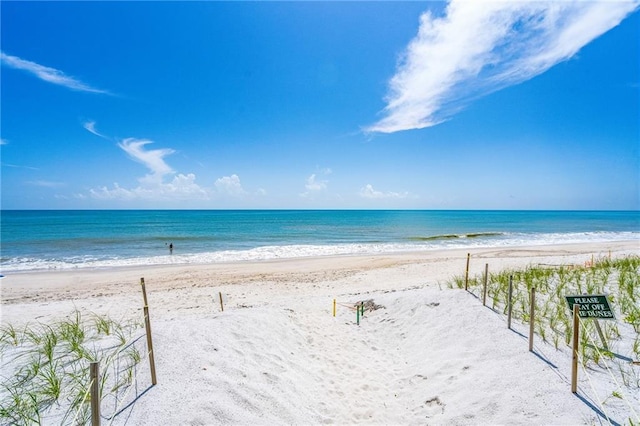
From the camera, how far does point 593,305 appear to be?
420 centimetres

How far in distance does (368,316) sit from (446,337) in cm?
284

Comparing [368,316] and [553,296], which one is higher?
[553,296]

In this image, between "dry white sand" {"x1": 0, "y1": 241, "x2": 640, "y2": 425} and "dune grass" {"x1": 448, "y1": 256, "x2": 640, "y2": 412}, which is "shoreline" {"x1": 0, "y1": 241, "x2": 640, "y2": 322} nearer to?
"dry white sand" {"x1": 0, "y1": 241, "x2": 640, "y2": 425}

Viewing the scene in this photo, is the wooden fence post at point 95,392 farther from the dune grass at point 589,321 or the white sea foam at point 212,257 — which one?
the white sea foam at point 212,257

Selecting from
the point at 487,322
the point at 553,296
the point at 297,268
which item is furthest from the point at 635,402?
the point at 297,268

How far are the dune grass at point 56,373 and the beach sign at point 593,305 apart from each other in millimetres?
6217

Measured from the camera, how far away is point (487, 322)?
20.3 ft

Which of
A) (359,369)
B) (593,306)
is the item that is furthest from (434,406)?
(593,306)

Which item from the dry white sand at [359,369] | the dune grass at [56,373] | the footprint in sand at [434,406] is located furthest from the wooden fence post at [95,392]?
the footprint in sand at [434,406]

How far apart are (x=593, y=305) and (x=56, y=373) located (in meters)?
7.69

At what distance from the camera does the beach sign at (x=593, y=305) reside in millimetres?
4078

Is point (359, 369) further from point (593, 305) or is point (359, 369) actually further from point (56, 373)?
point (56, 373)

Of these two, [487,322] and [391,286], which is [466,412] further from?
[391,286]

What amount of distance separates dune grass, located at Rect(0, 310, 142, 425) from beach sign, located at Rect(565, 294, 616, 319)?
20.4 ft
